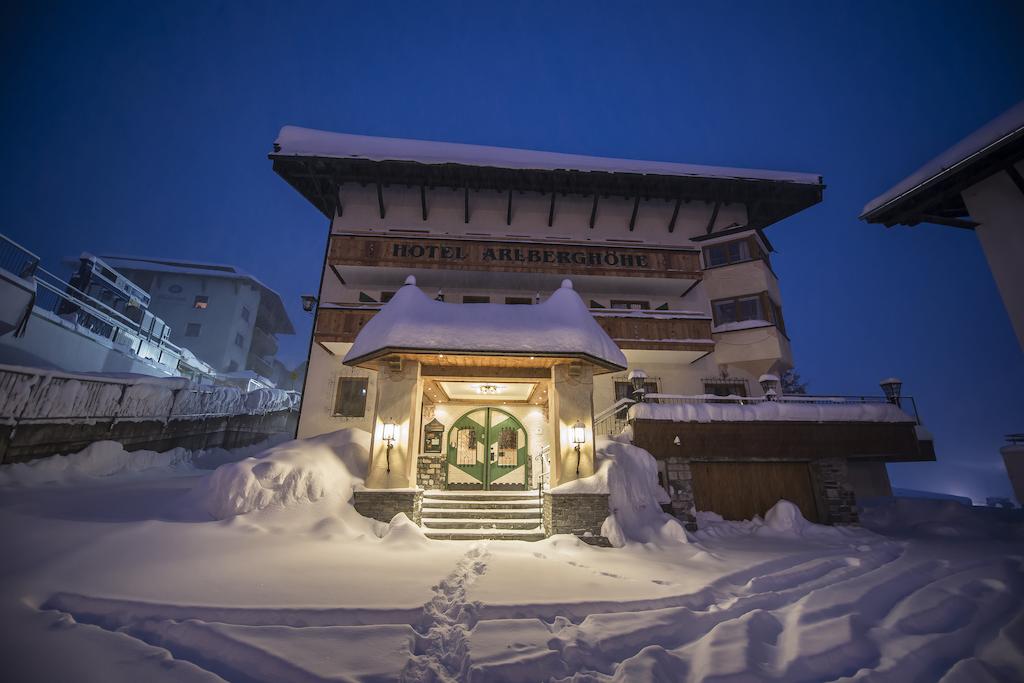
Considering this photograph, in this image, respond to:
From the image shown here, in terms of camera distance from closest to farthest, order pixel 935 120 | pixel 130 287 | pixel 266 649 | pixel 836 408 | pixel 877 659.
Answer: pixel 266 649
pixel 877 659
pixel 836 408
pixel 130 287
pixel 935 120

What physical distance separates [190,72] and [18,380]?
835ft

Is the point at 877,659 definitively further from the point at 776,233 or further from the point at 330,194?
the point at 776,233

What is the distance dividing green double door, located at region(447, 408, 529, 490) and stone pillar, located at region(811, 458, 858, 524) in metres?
9.39

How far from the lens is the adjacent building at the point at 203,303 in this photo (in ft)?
116

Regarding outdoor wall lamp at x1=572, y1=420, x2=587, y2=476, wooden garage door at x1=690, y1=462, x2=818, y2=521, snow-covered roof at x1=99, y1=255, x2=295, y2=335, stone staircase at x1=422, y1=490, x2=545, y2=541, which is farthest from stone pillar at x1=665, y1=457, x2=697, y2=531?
snow-covered roof at x1=99, y1=255, x2=295, y2=335

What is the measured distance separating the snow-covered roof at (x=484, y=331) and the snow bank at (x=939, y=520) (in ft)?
34.6

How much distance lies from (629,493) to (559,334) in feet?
15.5

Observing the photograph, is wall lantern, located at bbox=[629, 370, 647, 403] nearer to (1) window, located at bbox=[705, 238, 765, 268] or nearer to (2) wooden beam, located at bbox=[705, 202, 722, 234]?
(1) window, located at bbox=[705, 238, 765, 268]

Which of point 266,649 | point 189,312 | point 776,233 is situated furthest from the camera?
point 776,233

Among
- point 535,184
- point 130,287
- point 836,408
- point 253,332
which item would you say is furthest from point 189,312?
point 836,408

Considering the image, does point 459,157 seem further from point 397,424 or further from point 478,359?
point 397,424

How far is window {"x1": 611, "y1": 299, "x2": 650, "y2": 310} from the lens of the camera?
61.9 ft

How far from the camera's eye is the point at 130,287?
24.8m

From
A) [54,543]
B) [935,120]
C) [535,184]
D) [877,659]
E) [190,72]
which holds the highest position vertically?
[190,72]
